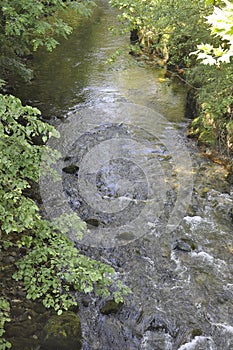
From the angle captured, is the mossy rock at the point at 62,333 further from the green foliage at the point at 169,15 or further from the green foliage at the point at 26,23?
the green foliage at the point at 169,15

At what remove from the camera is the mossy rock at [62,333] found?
5.09 metres

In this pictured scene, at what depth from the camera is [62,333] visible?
517cm

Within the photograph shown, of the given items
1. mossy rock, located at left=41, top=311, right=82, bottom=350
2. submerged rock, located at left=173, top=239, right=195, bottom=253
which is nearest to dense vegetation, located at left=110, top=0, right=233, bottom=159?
submerged rock, located at left=173, top=239, right=195, bottom=253

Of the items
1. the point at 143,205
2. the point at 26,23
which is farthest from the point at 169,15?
the point at 143,205

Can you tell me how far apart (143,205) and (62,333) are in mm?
4213

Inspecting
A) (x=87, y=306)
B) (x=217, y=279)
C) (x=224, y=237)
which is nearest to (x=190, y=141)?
(x=224, y=237)

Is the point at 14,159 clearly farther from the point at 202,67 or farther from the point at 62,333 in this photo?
the point at 202,67

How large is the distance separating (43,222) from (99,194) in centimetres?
466

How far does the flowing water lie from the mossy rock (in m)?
0.26

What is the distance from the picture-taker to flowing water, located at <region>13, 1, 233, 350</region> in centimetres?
588

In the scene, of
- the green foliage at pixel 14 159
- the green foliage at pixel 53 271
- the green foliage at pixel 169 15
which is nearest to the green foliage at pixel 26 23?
the green foliage at pixel 169 15

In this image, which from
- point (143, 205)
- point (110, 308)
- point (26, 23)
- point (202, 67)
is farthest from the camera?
point (202, 67)

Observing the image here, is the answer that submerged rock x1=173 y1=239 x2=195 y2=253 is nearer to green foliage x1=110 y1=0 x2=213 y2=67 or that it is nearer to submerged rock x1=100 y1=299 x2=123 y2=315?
submerged rock x1=100 y1=299 x2=123 y2=315

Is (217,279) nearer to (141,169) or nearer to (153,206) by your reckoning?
(153,206)
